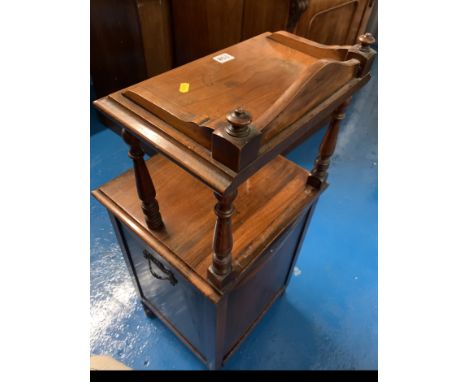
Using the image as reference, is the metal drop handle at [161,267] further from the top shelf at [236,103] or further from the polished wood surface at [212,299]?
the top shelf at [236,103]

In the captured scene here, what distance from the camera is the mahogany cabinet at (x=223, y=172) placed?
1.91 ft

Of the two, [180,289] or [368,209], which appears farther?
[368,209]

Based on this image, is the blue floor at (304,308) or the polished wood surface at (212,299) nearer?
the polished wood surface at (212,299)

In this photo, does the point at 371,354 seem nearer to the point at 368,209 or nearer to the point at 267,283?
the point at 267,283

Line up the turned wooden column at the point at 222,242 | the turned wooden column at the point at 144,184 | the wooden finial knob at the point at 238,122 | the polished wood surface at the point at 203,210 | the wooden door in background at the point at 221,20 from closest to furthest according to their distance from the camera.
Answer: the wooden finial knob at the point at 238,122, the turned wooden column at the point at 222,242, the turned wooden column at the point at 144,184, the polished wood surface at the point at 203,210, the wooden door in background at the point at 221,20

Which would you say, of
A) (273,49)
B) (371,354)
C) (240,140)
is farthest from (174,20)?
(371,354)

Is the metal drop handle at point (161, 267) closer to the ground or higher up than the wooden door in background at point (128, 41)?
closer to the ground

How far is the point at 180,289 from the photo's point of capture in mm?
984

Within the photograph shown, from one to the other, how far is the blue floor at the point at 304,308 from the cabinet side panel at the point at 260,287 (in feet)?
0.65

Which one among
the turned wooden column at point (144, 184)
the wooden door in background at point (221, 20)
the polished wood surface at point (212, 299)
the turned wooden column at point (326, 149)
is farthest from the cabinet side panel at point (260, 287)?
the wooden door in background at point (221, 20)

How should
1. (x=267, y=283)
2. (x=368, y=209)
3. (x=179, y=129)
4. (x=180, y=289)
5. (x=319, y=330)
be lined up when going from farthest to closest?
(x=368, y=209)
(x=319, y=330)
(x=267, y=283)
(x=180, y=289)
(x=179, y=129)

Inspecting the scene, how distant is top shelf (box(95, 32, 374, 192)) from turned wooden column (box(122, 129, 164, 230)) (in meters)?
0.07

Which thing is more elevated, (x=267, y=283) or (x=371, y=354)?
(x=267, y=283)

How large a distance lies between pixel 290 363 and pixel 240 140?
1311mm
